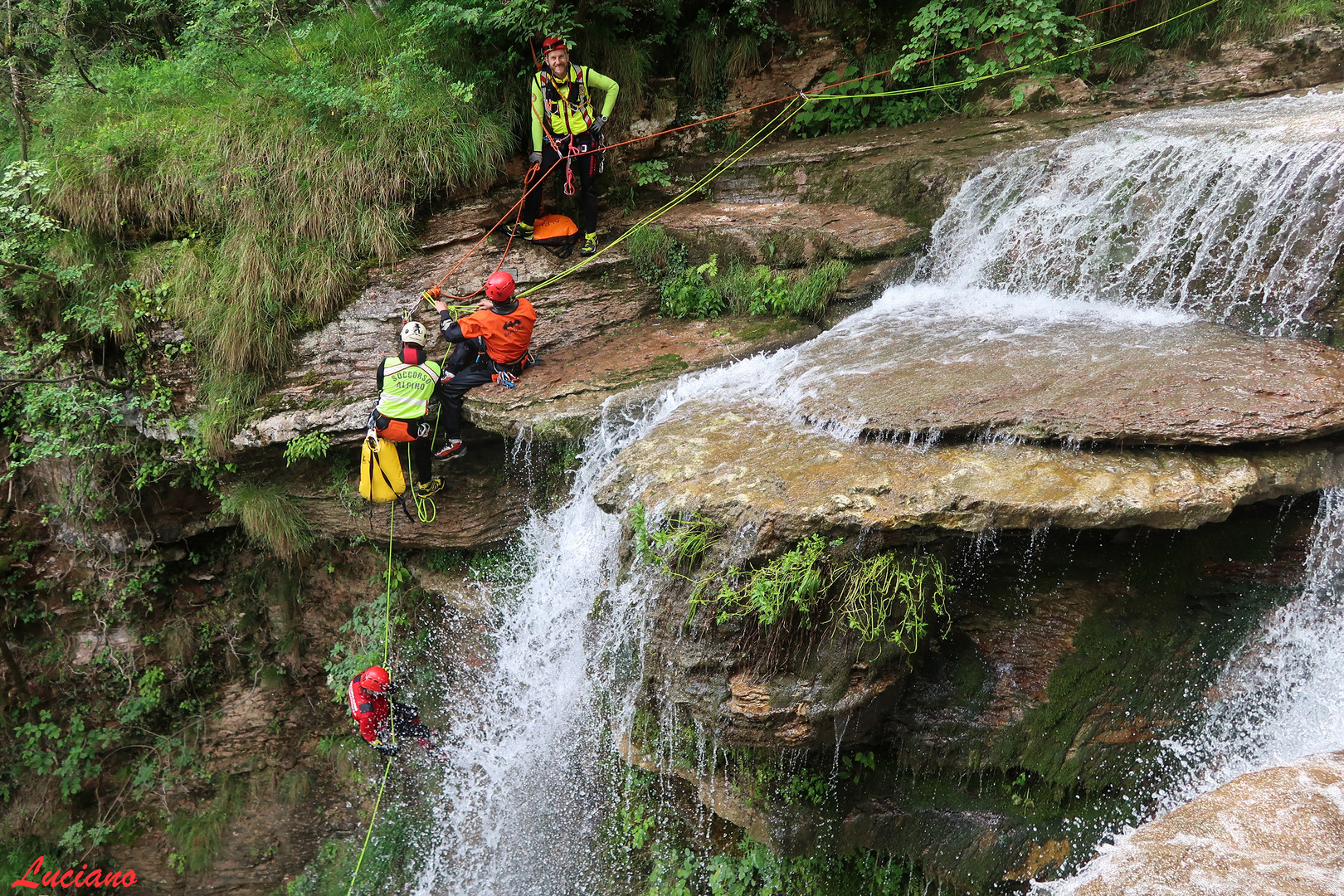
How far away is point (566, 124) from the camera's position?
7.00 meters

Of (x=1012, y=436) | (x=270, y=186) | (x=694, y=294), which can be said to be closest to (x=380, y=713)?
(x=694, y=294)

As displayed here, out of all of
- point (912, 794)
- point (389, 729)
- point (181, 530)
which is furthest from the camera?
point (181, 530)

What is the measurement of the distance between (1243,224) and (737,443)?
3.81 m

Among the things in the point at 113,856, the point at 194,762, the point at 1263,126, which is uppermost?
the point at 1263,126

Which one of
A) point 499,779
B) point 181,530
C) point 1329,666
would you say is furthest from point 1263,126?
point 181,530

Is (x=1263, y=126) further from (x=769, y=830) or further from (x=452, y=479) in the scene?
(x=452, y=479)

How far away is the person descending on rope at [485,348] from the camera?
618 centimetres

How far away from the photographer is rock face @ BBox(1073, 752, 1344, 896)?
2900 millimetres

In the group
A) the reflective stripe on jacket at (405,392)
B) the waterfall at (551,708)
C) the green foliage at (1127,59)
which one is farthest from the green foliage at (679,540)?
the green foliage at (1127,59)

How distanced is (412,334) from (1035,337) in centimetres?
453

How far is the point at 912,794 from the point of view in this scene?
5.02 m

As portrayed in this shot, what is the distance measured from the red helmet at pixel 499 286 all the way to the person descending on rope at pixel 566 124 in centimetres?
140

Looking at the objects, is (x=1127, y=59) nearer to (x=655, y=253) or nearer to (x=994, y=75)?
(x=994, y=75)

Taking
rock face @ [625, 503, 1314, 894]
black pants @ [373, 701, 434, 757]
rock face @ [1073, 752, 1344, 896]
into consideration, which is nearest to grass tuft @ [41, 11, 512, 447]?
black pants @ [373, 701, 434, 757]
